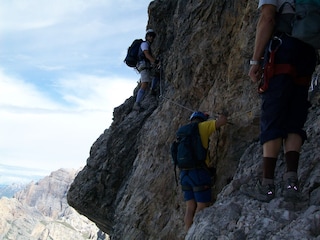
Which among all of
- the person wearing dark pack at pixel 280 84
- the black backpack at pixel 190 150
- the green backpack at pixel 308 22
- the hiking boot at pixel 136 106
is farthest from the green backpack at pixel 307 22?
the hiking boot at pixel 136 106

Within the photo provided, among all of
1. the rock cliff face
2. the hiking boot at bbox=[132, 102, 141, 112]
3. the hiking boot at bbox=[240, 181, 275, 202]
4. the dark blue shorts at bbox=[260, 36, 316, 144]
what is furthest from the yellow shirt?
the hiking boot at bbox=[132, 102, 141, 112]

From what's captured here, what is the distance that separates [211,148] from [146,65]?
6556mm

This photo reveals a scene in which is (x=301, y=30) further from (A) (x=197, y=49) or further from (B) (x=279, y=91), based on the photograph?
(A) (x=197, y=49)

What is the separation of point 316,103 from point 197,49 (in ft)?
17.9

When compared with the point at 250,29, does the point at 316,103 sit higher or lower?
lower

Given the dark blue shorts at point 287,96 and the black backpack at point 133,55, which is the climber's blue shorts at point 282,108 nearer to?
the dark blue shorts at point 287,96

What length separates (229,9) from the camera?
1127cm

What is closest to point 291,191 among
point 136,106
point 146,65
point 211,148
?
point 211,148

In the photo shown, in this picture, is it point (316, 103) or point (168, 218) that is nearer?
point (316, 103)

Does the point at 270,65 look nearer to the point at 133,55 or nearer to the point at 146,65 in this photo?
the point at 146,65

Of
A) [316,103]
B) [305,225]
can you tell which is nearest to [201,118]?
[316,103]

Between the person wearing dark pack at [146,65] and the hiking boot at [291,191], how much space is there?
10.5m

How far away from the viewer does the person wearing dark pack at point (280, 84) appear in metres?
5.43

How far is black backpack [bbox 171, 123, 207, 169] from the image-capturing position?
28.1 feet
